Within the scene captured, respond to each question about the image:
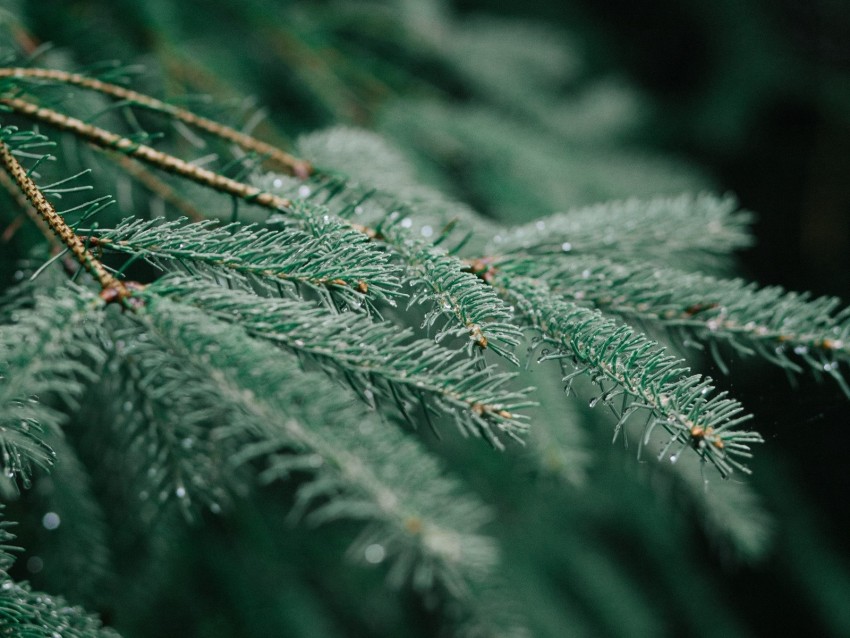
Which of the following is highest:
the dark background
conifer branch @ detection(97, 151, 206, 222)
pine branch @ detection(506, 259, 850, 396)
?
the dark background

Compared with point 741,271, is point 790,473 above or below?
below

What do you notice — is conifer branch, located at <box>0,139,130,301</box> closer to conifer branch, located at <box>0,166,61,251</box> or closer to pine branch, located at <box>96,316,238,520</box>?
pine branch, located at <box>96,316,238,520</box>

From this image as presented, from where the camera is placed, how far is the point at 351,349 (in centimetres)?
43

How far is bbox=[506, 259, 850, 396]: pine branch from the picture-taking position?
1.77 ft

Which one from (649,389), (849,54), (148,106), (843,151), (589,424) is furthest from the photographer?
(849,54)

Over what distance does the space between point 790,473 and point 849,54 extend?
154 cm

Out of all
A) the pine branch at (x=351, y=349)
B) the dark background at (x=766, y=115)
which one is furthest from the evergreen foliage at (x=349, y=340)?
the dark background at (x=766, y=115)

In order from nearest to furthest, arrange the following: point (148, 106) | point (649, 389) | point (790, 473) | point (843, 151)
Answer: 1. point (649, 389)
2. point (148, 106)
3. point (790, 473)
4. point (843, 151)

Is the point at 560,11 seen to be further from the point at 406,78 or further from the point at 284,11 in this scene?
the point at 284,11

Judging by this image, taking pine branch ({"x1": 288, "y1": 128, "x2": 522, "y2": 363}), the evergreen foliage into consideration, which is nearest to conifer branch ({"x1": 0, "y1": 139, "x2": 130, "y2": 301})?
the evergreen foliage

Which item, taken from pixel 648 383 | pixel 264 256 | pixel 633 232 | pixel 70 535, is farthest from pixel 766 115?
pixel 70 535

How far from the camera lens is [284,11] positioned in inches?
52.0

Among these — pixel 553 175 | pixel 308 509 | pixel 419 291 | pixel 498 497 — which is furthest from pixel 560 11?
pixel 419 291

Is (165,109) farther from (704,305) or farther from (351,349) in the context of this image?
(704,305)
